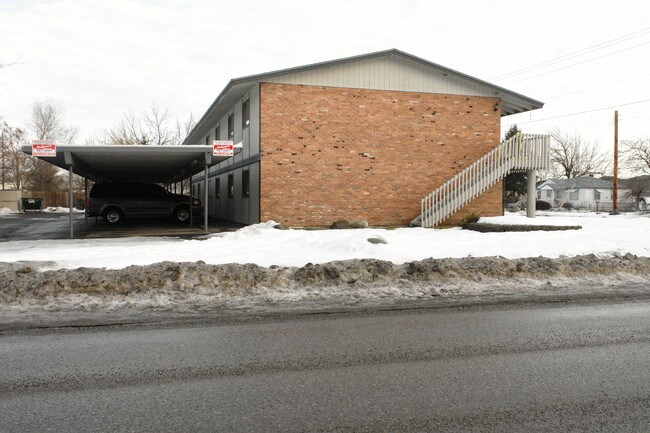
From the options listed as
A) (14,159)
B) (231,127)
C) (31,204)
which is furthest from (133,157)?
(14,159)

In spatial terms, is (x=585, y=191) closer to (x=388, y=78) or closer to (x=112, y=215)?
(x=388, y=78)

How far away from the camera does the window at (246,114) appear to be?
20334 millimetres

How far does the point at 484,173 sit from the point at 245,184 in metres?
9.82

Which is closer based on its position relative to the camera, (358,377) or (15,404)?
(15,404)

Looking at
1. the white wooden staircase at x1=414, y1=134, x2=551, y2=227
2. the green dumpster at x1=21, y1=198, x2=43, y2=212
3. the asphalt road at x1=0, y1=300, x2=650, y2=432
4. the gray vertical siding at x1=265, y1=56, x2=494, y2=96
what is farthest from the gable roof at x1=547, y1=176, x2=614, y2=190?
the asphalt road at x1=0, y1=300, x2=650, y2=432

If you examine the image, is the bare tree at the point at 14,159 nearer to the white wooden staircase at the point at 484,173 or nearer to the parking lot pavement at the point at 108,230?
the parking lot pavement at the point at 108,230

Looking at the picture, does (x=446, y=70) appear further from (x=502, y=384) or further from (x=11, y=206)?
(x=11, y=206)

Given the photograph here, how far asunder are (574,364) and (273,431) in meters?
2.83

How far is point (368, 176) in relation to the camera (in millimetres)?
19281

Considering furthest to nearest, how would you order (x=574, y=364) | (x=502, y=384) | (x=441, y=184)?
(x=441, y=184) → (x=574, y=364) → (x=502, y=384)

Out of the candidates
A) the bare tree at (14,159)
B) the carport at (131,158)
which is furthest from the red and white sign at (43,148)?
the bare tree at (14,159)

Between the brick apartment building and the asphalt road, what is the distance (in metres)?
12.7

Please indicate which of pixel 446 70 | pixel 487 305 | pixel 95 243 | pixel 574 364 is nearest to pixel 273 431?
pixel 574 364

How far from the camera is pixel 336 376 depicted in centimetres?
402
